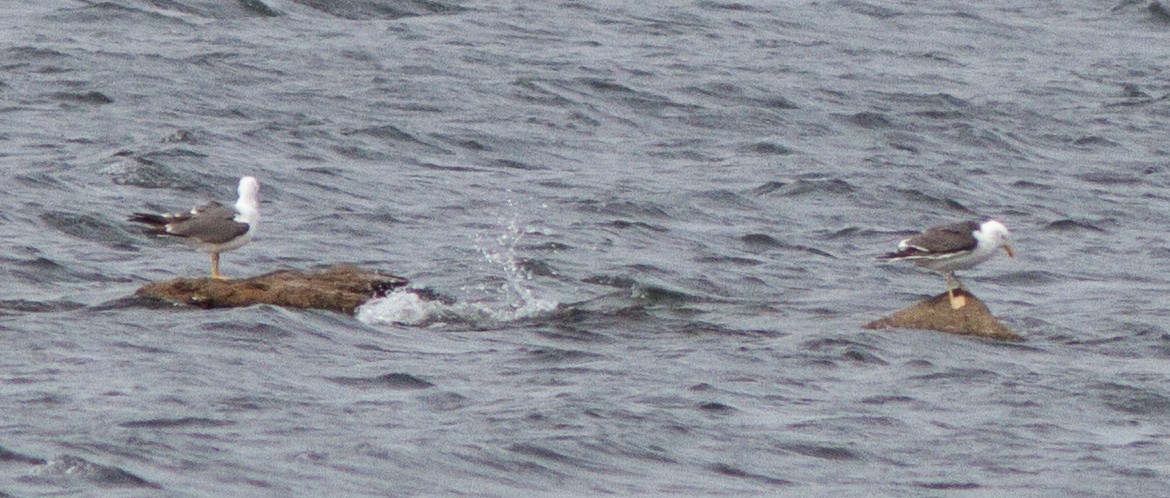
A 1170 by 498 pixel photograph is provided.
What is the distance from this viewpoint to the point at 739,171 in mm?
23547

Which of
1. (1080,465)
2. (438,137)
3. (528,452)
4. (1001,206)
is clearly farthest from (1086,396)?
(438,137)

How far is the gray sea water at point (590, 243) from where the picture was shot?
12109mm

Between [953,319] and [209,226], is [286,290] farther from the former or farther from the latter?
[953,319]

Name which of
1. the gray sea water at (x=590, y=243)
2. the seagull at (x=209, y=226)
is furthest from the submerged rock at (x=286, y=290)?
the seagull at (x=209, y=226)

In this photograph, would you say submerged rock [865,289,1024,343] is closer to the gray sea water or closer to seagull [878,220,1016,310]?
seagull [878,220,1016,310]

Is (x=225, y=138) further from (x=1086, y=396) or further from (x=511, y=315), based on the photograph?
(x=1086, y=396)

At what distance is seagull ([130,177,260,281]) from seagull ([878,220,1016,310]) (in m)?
4.98

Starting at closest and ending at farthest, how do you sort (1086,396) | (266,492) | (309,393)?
(266,492) → (309,393) → (1086,396)

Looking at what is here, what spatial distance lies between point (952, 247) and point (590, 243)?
515cm

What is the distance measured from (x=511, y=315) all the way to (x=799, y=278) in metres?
3.55

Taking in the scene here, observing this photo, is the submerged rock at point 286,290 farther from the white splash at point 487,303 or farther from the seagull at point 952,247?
the seagull at point 952,247

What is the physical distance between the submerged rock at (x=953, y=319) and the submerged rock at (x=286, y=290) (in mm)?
3985

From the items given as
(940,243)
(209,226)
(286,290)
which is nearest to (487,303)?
(286,290)

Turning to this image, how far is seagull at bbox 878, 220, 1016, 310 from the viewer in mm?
15625
